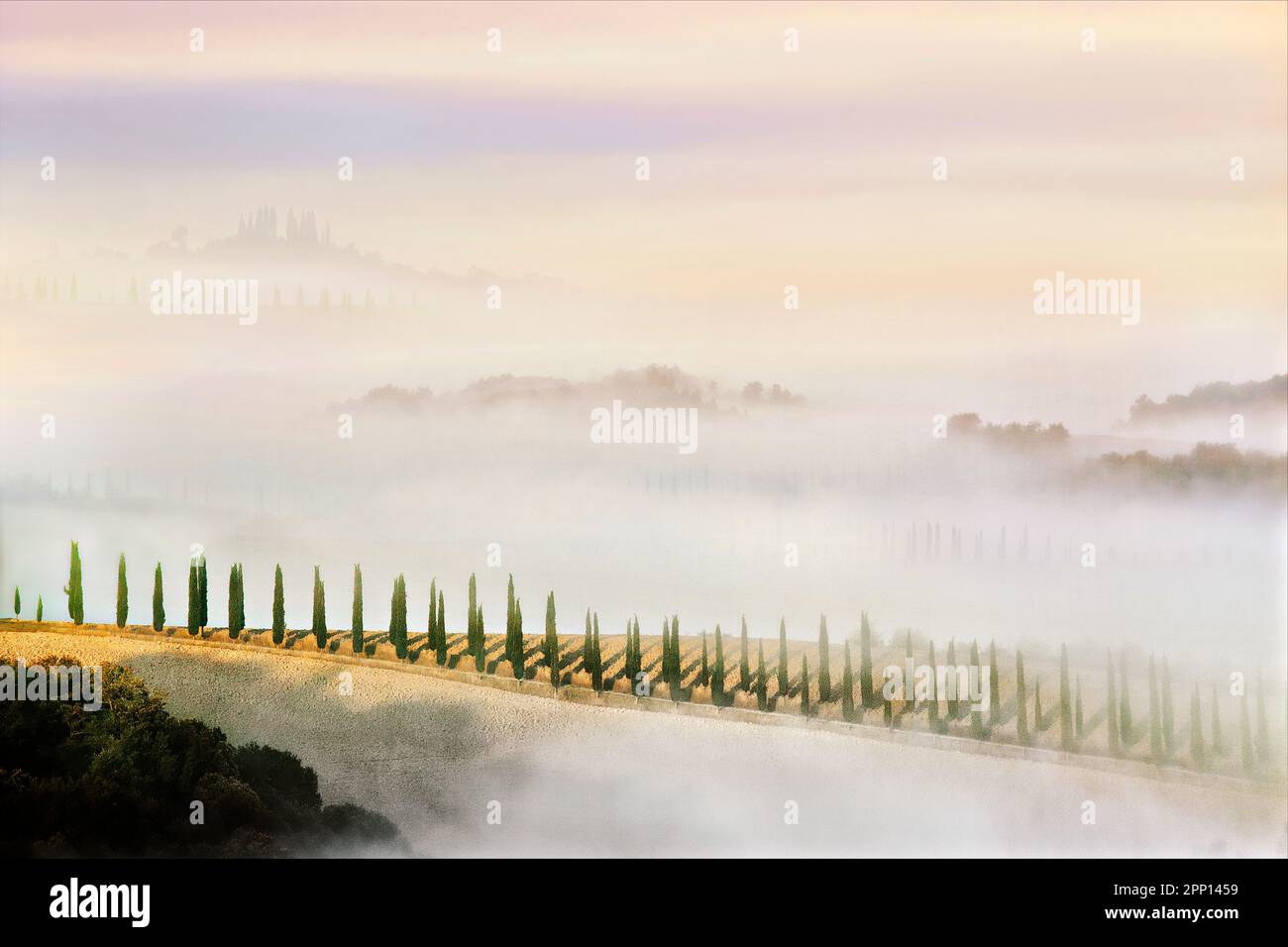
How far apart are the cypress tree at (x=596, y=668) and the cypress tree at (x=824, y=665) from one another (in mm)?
2712

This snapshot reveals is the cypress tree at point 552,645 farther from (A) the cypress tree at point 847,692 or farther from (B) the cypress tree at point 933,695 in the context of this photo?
(B) the cypress tree at point 933,695

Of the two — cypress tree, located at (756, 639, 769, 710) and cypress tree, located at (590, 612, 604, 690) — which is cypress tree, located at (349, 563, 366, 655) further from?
cypress tree, located at (756, 639, 769, 710)

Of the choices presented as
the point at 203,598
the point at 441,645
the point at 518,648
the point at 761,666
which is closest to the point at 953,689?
the point at 761,666

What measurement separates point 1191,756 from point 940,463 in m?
4.61

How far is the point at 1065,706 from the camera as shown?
1756cm

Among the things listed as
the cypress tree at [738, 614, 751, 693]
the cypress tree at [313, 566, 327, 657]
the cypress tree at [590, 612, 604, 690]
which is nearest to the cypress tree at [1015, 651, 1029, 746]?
the cypress tree at [738, 614, 751, 693]

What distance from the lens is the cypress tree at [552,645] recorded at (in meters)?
18.1

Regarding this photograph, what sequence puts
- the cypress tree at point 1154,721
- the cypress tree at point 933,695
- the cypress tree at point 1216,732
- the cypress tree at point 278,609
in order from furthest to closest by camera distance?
the cypress tree at point 278,609, the cypress tree at point 933,695, the cypress tree at point 1154,721, the cypress tree at point 1216,732

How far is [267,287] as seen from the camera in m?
17.7

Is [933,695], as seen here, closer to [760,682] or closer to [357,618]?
[760,682]

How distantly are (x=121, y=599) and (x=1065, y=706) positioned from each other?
11.8 metres

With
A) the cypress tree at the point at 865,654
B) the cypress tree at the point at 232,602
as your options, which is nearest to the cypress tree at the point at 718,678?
the cypress tree at the point at 865,654

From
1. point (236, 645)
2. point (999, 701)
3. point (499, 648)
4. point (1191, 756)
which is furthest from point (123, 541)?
point (1191, 756)

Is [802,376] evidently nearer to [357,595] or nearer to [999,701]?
[999,701]
